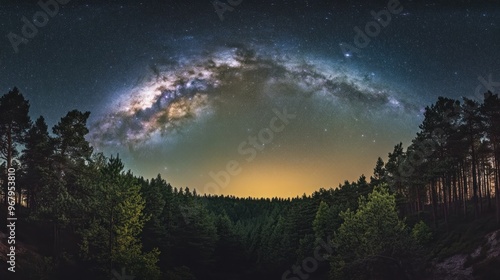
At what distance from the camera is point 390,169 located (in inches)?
2881

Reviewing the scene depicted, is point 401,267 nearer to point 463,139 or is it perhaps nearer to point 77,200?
A: point 77,200

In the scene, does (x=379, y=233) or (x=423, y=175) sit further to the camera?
(x=423, y=175)

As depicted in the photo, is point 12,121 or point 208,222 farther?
point 208,222

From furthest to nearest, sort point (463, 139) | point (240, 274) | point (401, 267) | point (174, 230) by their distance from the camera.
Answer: point (240, 274)
point (174, 230)
point (463, 139)
point (401, 267)

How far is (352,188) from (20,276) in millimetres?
58900

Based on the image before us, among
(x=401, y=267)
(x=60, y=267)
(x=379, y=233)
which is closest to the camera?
(x=401, y=267)

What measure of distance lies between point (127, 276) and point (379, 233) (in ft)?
68.6

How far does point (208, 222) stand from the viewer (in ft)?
247

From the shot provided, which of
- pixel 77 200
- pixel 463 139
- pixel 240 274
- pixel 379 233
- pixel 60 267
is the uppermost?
pixel 463 139

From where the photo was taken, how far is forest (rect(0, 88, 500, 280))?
34.9 meters

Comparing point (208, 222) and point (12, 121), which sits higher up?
point (12, 121)

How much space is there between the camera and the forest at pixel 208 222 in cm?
3494

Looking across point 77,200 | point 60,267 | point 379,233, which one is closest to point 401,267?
point 379,233

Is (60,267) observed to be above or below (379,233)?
below
